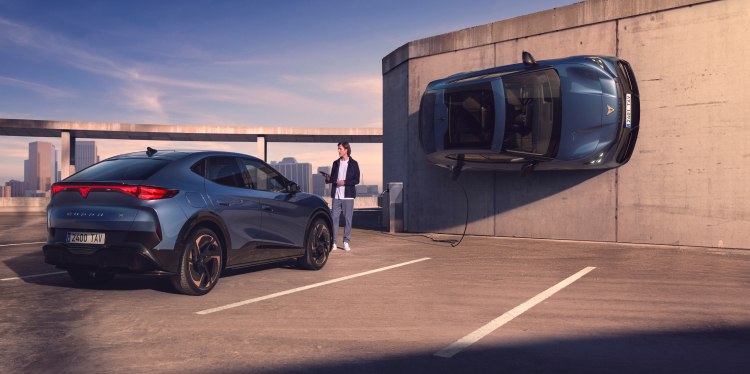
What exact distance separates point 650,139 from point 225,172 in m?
8.44

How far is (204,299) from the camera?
19.0ft

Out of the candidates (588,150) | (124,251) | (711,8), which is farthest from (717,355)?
(711,8)

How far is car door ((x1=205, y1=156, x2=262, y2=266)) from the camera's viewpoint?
20.3 feet

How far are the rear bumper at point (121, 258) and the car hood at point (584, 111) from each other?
7493mm

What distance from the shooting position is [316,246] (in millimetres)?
8055

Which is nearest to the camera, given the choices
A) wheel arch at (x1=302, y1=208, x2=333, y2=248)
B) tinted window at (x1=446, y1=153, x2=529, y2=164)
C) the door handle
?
the door handle

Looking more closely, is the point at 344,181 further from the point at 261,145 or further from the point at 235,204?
the point at 261,145

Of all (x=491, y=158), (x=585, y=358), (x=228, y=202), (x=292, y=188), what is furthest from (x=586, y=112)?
(x=585, y=358)

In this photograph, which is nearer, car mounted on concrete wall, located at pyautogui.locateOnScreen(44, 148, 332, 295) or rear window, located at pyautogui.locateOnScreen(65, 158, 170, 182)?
car mounted on concrete wall, located at pyautogui.locateOnScreen(44, 148, 332, 295)

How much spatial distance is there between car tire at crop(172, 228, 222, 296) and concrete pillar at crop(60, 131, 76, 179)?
1284 inches

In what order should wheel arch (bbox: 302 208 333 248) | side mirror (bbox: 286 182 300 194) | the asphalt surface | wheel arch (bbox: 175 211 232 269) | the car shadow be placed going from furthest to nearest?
wheel arch (bbox: 302 208 333 248)
side mirror (bbox: 286 182 300 194)
wheel arch (bbox: 175 211 232 269)
the asphalt surface
the car shadow

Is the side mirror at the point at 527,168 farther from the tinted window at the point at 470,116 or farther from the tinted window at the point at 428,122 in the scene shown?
the tinted window at the point at 428,122

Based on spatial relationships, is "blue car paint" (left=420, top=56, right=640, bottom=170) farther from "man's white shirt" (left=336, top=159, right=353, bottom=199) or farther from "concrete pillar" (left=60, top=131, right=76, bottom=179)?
"concrete pillar" (left=60, top=131, right=76, bottom=179)

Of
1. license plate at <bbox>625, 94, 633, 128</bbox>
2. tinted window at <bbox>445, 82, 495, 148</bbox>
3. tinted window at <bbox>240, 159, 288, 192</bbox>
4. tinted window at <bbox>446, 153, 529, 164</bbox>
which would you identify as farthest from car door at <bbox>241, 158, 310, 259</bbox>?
license plate at <bbox>625, 94, 633, 128</bbox>
